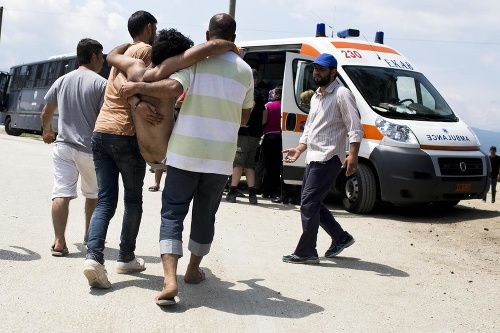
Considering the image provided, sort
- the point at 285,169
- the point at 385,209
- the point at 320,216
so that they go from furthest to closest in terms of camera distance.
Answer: the point at 385,209 → the point at 285,169 → the point at 320,216

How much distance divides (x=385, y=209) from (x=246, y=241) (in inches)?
173

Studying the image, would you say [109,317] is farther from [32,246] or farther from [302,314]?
[32,246]

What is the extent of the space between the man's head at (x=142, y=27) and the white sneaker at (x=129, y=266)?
1.69m

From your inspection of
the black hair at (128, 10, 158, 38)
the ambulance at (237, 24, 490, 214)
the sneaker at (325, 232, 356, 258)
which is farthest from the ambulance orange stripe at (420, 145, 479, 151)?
the black hair at (128, 10, 158, 38)

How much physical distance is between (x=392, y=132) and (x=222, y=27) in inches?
222

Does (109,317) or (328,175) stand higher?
(328,175)

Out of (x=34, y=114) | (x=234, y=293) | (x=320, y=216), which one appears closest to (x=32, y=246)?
(x=234, y=293)

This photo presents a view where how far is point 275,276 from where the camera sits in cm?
612

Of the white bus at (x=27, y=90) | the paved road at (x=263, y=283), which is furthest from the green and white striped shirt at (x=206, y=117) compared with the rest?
the white bus at (x=27, y=90)

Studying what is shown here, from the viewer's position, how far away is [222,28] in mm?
5012

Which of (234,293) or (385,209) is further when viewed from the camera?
(385,209)

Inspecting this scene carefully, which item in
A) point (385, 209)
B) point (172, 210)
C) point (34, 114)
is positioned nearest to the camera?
point (172, 210)

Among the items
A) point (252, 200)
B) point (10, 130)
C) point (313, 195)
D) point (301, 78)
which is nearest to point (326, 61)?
point (313, 195)

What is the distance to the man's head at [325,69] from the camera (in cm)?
661
